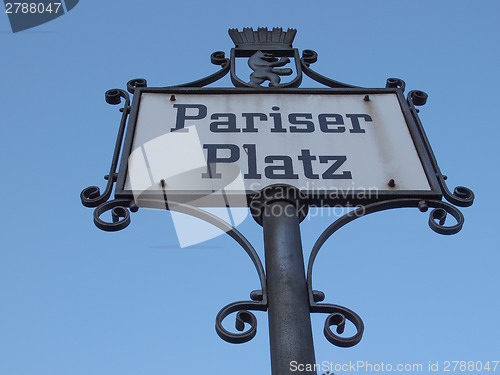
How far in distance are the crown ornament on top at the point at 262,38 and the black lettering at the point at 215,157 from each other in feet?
4.01

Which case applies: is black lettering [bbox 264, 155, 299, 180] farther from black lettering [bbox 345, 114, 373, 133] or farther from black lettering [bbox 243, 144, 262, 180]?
black lettering [bbox 345, 114, 373, 133]

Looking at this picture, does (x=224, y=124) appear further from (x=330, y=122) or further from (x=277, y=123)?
(x=330, y=122)

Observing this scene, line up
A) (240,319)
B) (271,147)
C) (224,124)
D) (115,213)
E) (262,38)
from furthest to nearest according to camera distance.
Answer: (262,38) → (224,124) → (271,147) → (115,213) → (240,319)

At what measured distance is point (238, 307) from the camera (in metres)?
2.22

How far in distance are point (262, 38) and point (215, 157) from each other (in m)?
1.45

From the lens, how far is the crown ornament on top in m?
3.97

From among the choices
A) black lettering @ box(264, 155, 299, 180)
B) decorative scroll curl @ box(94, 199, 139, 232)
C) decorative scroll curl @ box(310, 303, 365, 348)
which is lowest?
decorative scroll curl @ box(310, 303, 365, 348)

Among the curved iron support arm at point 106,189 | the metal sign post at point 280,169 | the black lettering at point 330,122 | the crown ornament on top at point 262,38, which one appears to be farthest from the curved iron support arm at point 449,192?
the curved iron support arm at point 106,189

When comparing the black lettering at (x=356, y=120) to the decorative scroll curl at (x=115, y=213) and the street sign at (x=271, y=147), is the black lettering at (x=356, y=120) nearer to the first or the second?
the street sign at (x=271, y=147)

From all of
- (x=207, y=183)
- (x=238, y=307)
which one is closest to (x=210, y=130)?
(x=207, y=183)

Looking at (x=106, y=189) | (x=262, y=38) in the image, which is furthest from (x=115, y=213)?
(x=262, y=38)

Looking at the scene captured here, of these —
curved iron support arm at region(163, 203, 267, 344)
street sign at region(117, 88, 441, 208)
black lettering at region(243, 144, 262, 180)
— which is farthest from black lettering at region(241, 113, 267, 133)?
curved iron support arm at region(163, 203, 267, 344)

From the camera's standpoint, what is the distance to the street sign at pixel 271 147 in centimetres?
271

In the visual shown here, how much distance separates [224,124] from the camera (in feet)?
9.99
